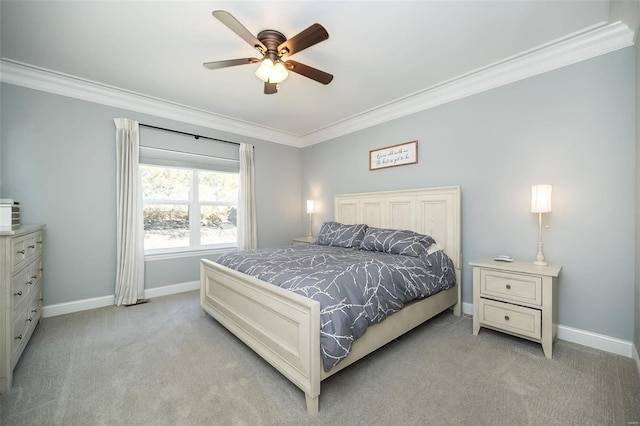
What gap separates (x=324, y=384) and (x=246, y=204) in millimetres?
3104

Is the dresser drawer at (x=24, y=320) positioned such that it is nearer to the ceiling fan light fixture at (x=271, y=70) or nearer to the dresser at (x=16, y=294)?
the dresser at (x=16, y=294)

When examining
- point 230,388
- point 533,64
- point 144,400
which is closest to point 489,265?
point 533,64

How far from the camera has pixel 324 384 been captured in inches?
73.0

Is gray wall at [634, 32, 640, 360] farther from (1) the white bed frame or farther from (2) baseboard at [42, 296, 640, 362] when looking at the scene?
(1) the white bed frame

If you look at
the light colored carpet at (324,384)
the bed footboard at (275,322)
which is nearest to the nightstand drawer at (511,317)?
the light colored carpet at (324,384)

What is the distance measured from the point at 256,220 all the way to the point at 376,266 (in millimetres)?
2826

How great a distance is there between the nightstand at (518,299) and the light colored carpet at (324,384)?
0.53ft

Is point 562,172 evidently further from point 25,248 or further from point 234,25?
point 25,248

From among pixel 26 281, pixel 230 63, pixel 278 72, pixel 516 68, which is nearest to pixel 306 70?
pixel 278 72

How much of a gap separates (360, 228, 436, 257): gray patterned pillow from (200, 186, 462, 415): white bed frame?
420 millimetres

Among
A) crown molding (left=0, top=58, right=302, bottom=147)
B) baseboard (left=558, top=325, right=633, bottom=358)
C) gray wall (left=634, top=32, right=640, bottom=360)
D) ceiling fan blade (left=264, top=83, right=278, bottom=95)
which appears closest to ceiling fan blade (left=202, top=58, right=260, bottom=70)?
ceiling fan blade (left=264, top=83, right=278, bottom=95)

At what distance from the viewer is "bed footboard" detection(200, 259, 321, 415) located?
62.6 inches

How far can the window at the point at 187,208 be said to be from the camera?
375 cm

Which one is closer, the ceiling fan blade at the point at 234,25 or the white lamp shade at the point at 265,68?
the ceiling fan blade at the point at 234,25
